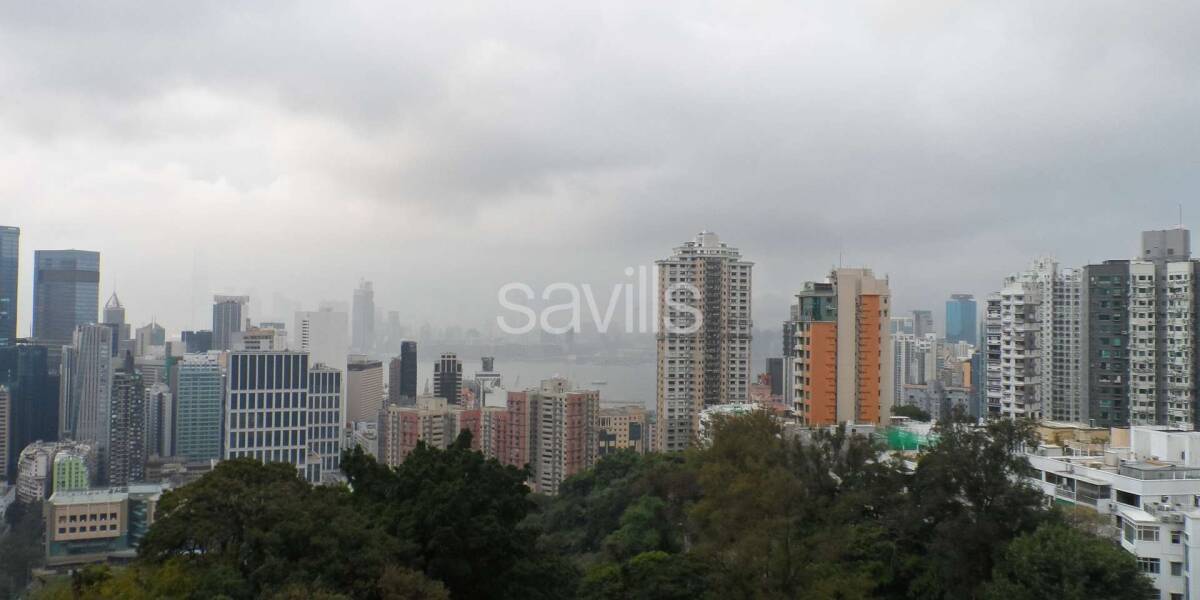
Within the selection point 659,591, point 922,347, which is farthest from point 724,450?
point 922,347

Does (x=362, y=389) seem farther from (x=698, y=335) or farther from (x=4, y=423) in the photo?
(x=698, y=335)

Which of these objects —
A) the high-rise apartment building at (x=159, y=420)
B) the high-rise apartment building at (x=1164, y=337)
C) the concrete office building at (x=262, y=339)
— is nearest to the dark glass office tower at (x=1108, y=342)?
the high-rise apartment building at (x=1164, y=337)

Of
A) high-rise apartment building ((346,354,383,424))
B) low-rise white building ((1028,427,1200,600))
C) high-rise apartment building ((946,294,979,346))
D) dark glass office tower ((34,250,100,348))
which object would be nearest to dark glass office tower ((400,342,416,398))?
high-rise apartment building ((346,354,383,424))

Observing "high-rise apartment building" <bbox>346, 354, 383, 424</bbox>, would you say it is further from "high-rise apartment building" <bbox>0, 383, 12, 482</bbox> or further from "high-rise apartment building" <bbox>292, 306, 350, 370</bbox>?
"high-rise apartment building" <bbox>0, 383, 12, 482</bbox>

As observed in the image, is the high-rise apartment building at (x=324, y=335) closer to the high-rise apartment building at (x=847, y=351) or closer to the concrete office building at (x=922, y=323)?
the high-rise apartment building at (x=847, y=351)

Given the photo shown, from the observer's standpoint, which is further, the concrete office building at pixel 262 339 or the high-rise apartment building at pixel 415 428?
the concrete office building at pixel 262 339

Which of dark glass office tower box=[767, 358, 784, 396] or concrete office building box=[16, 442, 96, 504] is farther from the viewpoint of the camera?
dark glass office tower box=[767, 358, 784, 396]
